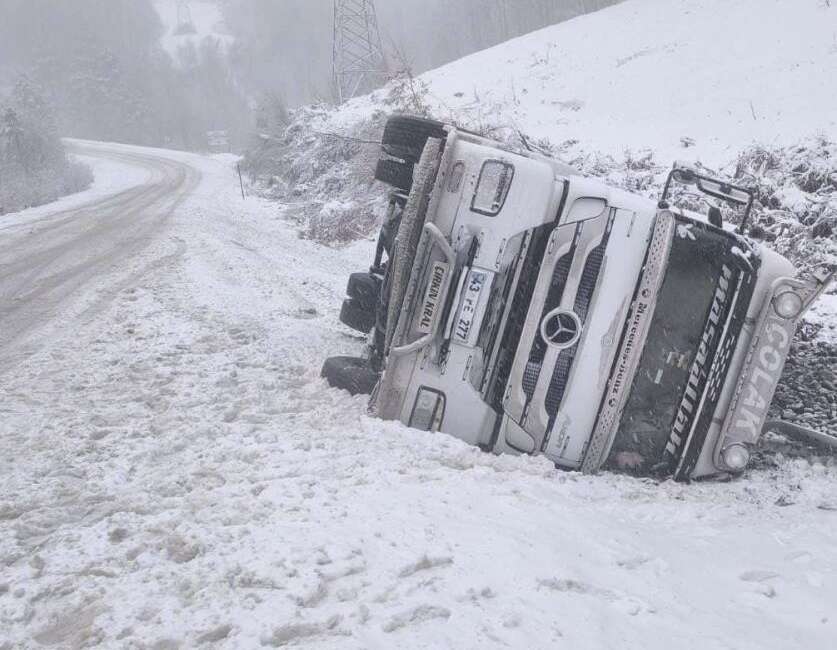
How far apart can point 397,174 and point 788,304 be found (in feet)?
8.08

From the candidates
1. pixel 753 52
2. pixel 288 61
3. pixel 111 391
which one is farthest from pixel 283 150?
pixel 288 61

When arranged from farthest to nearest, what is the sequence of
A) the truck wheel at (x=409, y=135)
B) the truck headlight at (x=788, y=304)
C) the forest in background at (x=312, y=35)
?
the forest in background at (x=312, y=35)
the truck wheel at (x=409, y=135)
the truck headlight at (x=788, y=304)

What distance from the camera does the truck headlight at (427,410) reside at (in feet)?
11.4

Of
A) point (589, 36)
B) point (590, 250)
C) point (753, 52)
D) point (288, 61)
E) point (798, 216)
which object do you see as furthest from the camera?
point (288, 61)

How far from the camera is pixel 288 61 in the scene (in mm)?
94000

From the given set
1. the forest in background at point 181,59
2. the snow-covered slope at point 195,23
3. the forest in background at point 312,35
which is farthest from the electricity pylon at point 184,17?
the forest in background at point 312,35

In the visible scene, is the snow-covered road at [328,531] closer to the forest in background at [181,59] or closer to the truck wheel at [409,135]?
the truck wheel at [409,135]

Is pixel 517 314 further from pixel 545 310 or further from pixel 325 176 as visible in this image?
pixel 325 176

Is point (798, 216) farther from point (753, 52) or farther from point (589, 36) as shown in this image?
point (589, 36)

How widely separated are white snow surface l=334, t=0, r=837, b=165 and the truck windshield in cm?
690

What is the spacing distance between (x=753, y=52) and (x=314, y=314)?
13.0 metres

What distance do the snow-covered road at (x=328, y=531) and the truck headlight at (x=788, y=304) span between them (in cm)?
102

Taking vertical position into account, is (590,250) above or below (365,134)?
below

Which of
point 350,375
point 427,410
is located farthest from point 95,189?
point 427,410
